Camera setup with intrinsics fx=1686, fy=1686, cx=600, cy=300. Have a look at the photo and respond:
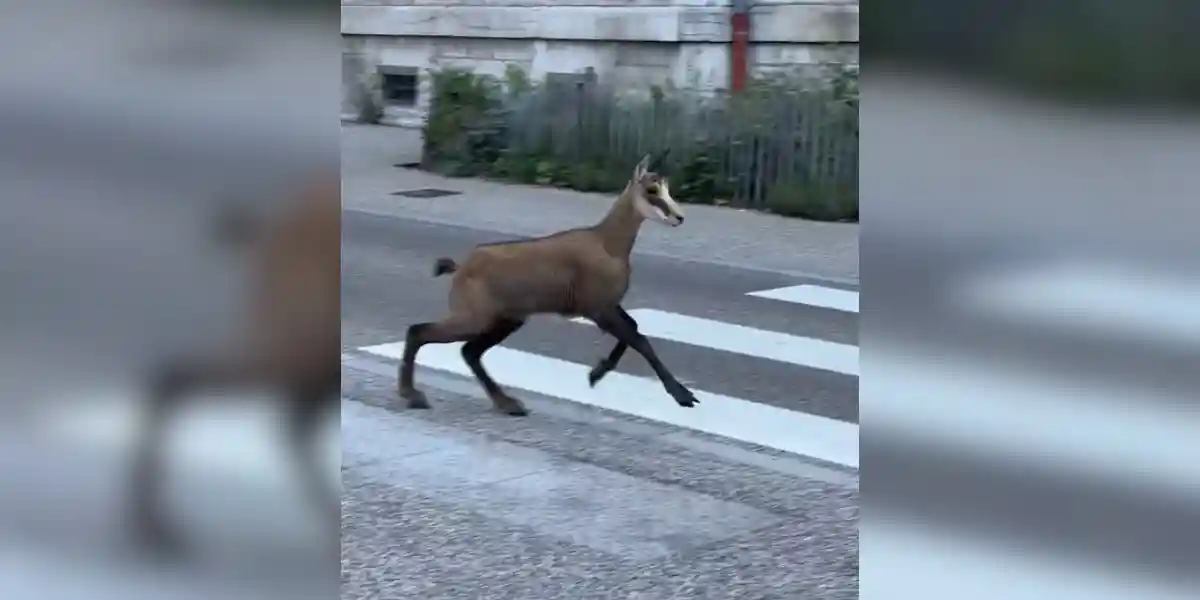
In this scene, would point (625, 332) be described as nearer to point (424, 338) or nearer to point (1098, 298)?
point (424, 338)

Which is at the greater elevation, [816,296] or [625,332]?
[625,332]

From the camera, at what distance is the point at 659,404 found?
288 inches

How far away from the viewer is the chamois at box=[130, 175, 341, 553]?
7.18 feet

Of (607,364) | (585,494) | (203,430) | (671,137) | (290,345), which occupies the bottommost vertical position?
(585,494)

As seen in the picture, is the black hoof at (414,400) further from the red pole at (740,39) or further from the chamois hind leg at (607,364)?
the red pole at (740,39)

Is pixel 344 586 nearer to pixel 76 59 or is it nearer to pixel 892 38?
pixel 76 59

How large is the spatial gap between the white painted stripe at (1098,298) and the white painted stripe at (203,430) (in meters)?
0.88

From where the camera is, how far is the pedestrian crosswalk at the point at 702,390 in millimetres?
6723

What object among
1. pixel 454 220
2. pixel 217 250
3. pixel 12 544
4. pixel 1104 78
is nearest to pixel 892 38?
pixel 1104 78

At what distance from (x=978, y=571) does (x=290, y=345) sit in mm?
942

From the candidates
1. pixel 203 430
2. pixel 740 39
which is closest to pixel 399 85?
pixel 740 39

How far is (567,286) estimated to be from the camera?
6.88m

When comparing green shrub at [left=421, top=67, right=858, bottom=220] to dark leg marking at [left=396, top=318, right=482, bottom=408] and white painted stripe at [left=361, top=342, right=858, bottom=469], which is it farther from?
dark leg marking at [left=396, top=318, right=482, bottom=408]

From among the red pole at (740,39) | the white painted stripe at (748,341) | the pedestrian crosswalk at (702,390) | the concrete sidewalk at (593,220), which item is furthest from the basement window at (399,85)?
the white painted stripe at (748,341)
